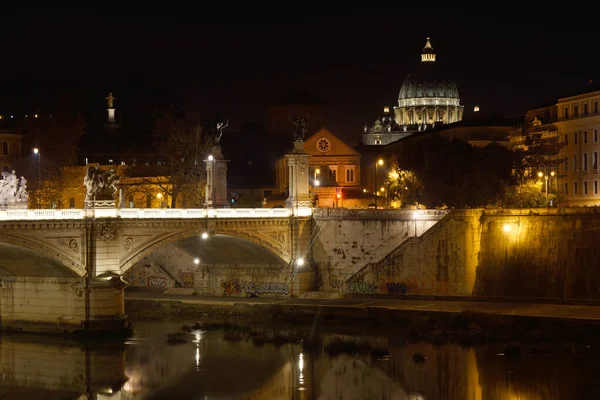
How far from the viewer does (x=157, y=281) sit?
252ft

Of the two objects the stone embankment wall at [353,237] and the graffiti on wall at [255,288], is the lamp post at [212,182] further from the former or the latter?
the stone embankment wall at [353,237]

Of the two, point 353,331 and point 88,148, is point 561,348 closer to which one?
point 353,331

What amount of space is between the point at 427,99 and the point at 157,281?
117m

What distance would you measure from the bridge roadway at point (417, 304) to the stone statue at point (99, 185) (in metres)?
9.85

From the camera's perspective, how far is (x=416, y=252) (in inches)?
2576

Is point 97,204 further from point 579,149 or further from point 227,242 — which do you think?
point 579,149

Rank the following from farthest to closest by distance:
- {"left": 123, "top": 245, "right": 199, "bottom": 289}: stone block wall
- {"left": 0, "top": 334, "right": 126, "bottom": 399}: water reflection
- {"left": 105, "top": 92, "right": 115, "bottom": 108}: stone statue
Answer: {"left": 105, "top": 92, "right": 115, "bottom": 108}: stone statue
{"left": 123, "top": 245, "right": 199, "bottom": 289}: stone block wall
{"left": 0, "top": 334, "right": 126, "bottom": 399}: water reflection

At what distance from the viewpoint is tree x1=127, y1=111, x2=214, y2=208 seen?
8338cm

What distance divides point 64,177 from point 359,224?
2491cm

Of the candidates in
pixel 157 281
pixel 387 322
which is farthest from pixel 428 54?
pixel 387 322

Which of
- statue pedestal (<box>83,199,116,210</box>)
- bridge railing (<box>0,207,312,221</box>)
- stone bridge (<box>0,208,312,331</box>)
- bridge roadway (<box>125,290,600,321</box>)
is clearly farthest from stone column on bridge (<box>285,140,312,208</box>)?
statue pedestal (<box>83,199,116,210</box>)

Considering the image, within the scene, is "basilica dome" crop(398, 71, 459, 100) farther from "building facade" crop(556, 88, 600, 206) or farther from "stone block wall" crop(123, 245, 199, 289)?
"stone block wall" crop(123, 245, 199, 289)

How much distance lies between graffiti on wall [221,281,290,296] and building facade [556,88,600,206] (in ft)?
82.5

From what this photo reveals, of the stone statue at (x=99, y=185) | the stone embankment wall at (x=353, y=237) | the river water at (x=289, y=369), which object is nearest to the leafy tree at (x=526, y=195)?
the stone embankment wall at (x=353, y=237)
